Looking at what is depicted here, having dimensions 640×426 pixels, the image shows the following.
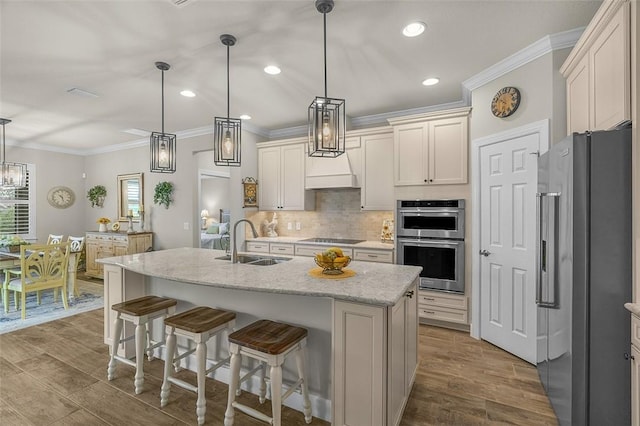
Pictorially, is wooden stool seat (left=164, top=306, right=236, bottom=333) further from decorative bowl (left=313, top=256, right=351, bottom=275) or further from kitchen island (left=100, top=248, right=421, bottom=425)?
decorative bowl (left=313, top=256, right=351, bottom=275)

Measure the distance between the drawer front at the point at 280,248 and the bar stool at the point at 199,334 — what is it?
2320 mm

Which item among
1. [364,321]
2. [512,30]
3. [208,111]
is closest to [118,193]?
[208,111]

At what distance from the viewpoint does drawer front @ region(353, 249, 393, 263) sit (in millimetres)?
4016

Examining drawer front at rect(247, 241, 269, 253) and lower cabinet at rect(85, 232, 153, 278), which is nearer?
drawer front at rect(247, 241, 269, 253)

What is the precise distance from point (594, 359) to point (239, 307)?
2.16 metres

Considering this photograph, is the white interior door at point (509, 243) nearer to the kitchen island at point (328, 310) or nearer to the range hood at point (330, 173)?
the kitchen island at point (328, 310)

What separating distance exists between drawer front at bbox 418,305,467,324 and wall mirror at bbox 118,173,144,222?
5418mm

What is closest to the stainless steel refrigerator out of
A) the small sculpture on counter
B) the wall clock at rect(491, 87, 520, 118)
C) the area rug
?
the wall clock at rect(491, 87, 520, 118)

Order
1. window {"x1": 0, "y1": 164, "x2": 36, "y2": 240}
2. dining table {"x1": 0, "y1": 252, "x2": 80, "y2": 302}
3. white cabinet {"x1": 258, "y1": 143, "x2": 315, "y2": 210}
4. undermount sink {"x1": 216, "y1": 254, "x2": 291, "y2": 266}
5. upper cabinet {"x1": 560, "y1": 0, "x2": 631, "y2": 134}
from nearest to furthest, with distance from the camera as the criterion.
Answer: upper cabinet {"x1": 560, "y1": 0, "x2": 631, "y2": 134} < undermount sink {"x1": 216, "y1": 254, "x2": 291, "y2": 266} < dining table {"x1": 0, "y1": 252, "x2": 80, "y2": 302} < white cabinet {"x1": 258, "y1": 143, "x2": 315, "y2": 210} < window {"x1": 0, "y1": 164, "x2": 36, "y2": 240}

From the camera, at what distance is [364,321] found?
175 cm

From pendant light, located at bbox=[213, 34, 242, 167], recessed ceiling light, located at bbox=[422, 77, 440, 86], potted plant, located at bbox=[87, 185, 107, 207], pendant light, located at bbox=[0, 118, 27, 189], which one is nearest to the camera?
pendant light, located at bbox=[213, 34, 242, 167]

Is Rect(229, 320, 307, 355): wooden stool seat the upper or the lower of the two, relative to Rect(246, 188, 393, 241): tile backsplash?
lower

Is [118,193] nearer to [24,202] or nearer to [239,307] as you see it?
[24,202]

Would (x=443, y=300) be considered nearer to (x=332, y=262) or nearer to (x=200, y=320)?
(x=332, y=262)
